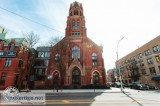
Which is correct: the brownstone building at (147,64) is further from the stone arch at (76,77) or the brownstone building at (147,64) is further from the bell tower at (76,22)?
the bell tower at (76,22)

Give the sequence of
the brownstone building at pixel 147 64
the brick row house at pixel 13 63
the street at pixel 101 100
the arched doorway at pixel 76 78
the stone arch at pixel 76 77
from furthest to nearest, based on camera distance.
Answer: the brownstone building at pixel 147 64 < the brick row house at pixel 13 63 < the stone arch at pixel 76 77 < the arched doorway at pixel 76 78 < the street at pixel 101 100

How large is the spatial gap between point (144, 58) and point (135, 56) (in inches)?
278

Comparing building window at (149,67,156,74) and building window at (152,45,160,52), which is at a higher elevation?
building window at (152,45,160,52)

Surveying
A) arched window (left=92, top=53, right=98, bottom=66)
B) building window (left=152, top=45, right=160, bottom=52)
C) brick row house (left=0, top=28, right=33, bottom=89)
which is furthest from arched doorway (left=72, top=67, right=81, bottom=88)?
building window (left=152, top=45, right=160, bottom=52)

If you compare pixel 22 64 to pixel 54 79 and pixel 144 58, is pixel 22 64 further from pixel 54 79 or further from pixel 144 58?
pixel 144 58

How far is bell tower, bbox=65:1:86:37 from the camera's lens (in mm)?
35750

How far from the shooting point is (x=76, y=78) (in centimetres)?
3067

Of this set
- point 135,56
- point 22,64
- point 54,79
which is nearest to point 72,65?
point 54,79

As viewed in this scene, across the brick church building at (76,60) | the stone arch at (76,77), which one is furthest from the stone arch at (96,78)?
the stone arch at (76,77)

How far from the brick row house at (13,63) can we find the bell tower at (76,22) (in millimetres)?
13547

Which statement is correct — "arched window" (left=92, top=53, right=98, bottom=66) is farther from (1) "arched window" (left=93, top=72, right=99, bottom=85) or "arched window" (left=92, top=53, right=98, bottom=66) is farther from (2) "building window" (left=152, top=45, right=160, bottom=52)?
(2) "building window" (left=152, top=45, right=160, bottom=52)

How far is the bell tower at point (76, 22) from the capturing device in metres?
35.8

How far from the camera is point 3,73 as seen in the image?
3139 cm

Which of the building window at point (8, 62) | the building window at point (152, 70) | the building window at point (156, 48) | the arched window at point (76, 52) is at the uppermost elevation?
the building window at point (156, 48)
